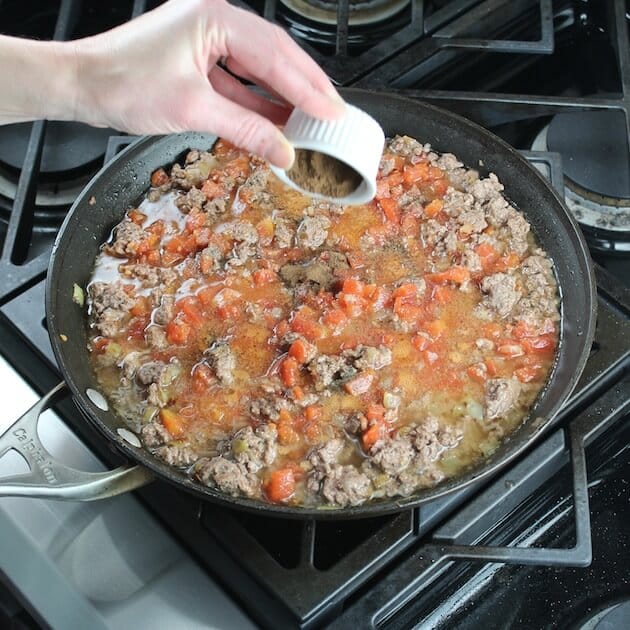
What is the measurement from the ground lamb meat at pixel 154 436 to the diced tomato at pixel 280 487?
11.1 inches

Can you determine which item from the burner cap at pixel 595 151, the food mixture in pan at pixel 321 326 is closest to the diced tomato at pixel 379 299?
the food mixture in pan at pixel 321 326

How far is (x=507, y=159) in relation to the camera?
250 cm

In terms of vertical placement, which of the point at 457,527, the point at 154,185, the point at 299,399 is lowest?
the point at 457,527

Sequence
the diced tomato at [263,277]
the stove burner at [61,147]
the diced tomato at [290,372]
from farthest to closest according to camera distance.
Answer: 1. the stove burner at [61,147]
2. the diced tomato at [263,277]
3. the diced tomato at [290,372]

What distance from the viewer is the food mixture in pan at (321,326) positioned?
6.72 ft

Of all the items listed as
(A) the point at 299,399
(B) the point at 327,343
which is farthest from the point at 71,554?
(B) the point at 327,343

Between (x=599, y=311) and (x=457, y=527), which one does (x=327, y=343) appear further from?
(x=599, y=311)

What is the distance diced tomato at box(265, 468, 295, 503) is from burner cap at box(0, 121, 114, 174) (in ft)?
4.71

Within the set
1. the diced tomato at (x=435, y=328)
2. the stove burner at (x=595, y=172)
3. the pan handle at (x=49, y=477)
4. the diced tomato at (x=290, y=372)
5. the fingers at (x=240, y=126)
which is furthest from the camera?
the stove burner at (x=595, y=172)

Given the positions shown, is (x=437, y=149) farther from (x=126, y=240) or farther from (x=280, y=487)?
(x=280, y=487)

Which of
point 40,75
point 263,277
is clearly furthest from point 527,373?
point 40,75

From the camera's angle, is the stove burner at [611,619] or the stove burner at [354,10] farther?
the stove burner at [354,10]

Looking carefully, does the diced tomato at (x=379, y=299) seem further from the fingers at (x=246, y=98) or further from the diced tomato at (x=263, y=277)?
the fingers at (x=246, y=98)

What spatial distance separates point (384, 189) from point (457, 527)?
1026mm
